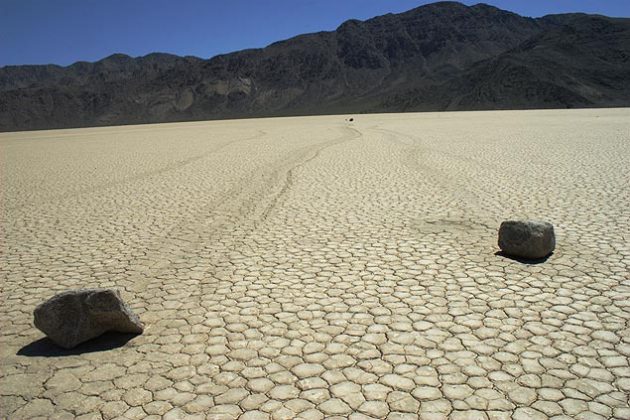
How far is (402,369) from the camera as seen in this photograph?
3523 mm

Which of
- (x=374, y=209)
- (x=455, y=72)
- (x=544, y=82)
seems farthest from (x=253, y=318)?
(x=455, y=72)

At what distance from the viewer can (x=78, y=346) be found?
4035mm

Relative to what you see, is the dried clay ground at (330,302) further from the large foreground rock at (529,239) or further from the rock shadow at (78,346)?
the large foreground rock at (529,239)

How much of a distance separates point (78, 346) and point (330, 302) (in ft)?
7.37

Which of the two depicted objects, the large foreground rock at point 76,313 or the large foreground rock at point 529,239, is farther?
the large foreground rock at point 529,239

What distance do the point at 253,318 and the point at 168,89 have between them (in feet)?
375

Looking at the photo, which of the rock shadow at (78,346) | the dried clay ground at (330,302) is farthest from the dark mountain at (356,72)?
the rock shadow at (78,346)

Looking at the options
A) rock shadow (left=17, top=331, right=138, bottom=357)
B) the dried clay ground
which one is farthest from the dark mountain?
rock shadow (left=17, top=331, right=138, bottom=357)

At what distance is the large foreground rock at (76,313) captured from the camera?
4000 millimetres

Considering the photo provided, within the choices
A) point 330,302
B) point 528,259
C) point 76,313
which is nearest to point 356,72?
point 528,259

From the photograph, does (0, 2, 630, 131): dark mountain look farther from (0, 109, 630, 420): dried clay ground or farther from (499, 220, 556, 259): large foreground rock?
(499, 220, 556, 259): large foreground rock

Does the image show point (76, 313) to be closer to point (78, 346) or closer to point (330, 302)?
point (78, 346)

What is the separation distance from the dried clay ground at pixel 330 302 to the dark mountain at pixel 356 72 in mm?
65816

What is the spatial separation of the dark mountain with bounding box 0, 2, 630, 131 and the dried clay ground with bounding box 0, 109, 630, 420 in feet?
216
